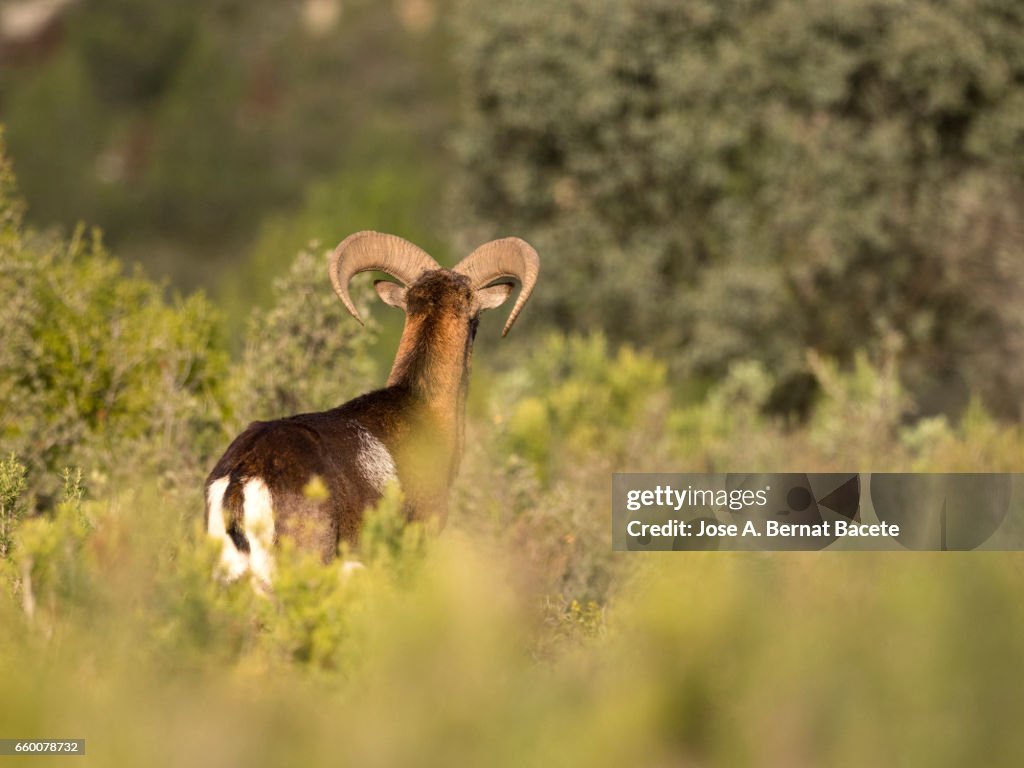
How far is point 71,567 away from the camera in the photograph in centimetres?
565

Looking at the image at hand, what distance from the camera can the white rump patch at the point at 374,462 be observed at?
299 inches

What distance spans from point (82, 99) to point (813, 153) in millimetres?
46422

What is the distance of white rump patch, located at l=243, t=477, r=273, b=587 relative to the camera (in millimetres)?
6750

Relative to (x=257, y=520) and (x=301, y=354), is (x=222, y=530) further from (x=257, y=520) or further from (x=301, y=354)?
(x=301, y=354)

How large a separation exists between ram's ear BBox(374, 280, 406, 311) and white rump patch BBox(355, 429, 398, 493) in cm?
195

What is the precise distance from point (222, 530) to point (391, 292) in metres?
3.19

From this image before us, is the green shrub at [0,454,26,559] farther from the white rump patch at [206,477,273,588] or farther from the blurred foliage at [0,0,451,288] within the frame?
the blurred foliage at [0,0,451,288]

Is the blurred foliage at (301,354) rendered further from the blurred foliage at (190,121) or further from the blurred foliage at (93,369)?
the blurred foliage at (190,121)

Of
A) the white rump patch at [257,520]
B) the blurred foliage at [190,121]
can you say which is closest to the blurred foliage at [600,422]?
the white rump patch at [257,520]

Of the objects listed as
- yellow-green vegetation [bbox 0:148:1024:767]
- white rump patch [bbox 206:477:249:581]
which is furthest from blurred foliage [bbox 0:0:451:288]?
yellow-green vegetation [bbox 0:148:1024:767]

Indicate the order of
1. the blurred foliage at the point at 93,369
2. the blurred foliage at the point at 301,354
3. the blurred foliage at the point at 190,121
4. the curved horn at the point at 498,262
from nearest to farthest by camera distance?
the curved horn at the point at 498,262 < the blurred foliage at the point at 93,369 < the blurred foliage at the point at 301,354 < the blurred foliage at the point at 190,121

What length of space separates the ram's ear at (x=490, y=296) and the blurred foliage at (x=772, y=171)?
15.2 meters
